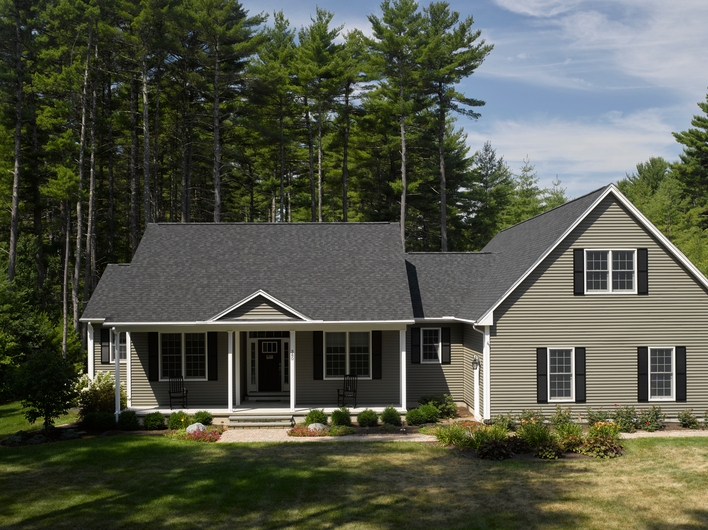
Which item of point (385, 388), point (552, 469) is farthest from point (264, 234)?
point (552, 469)

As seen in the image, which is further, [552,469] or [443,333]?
[443,333]

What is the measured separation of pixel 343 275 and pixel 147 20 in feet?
60.5

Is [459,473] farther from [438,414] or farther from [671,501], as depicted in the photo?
[438,414]

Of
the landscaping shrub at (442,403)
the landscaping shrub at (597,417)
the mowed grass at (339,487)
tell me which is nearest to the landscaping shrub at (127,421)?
the mowed grass at (339,487)

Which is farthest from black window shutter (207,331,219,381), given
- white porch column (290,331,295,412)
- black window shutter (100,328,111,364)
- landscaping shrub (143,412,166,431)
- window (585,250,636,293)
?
window (585,250,636,293)

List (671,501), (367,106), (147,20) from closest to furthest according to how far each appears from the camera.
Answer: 1. (671,501)
2. (147,20)
3. (367,106)

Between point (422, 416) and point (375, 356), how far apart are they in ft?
9.12

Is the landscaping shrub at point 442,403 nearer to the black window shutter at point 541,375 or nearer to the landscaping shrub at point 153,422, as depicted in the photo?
the black window shutter at point 541,375

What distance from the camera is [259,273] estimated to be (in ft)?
68.2

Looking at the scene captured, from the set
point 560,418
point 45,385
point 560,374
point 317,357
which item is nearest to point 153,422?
point 45,385

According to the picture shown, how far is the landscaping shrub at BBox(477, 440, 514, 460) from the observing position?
14.2 meters

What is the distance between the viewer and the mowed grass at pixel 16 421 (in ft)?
59.8

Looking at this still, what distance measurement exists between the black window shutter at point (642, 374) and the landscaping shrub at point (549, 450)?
4.90 meters

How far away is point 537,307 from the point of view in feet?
58.9
